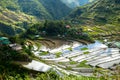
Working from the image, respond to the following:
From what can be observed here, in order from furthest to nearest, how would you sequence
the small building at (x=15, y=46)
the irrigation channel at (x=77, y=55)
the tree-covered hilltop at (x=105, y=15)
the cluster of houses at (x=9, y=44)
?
the tree-covered hilltop at (x=105, y=15) → the irrigation channel at (x=77, y=55) → the small building at (x=15, y=46) → the cluster of houses at (x=9, y=44)

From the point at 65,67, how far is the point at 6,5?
146982 mm

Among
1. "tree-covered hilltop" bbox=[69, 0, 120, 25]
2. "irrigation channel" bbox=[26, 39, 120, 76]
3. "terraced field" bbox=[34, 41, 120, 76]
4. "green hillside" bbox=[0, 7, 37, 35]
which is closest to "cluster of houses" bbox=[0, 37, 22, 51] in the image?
"irrigation channel" bbox=[26, 39, 120, 76]

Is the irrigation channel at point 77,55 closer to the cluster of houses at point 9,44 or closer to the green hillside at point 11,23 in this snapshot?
the cluster of houses at point 9,44

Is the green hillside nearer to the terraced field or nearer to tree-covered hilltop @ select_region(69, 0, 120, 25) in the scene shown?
tree-covered hilltop @ select_region(69, 0, 120, 25)

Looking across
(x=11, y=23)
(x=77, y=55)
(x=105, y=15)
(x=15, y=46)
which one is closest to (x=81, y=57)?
(x=77, y=55)

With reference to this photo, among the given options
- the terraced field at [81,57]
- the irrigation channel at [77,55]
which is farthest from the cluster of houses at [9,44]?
the terraced field at [81,57]

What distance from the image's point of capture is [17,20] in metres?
162

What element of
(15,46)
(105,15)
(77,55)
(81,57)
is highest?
(105,15)

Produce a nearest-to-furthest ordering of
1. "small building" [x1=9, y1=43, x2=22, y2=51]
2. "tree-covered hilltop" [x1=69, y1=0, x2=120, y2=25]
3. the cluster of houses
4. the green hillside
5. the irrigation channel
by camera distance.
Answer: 1. the cluster of houses
2. "small building" [x1=9, y1=43, x2=22, y2=51]
3. the irrigation channel
4. "tree-covered hilltop" [x1=69, y1=0, x2=120, y2=25]
5. the green hillside

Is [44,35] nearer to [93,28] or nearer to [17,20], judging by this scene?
[93,28]

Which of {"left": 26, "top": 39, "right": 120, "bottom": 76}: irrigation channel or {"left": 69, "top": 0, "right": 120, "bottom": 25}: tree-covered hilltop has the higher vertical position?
{"left": 69, "top": 0, "right": 120, "bottom": 25}: tree-covered hilltop

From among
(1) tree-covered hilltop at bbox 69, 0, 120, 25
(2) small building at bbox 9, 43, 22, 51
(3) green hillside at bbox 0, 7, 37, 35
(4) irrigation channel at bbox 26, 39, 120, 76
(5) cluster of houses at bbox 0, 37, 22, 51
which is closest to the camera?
(5) cluster of houses at bbox 0, 37, 22, 51

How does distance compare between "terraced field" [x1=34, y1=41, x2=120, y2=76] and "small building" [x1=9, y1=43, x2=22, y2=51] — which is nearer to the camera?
"small building" [x1=9, y1=43, x2=22, y2=51]

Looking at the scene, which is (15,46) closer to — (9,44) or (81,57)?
(9,44)
